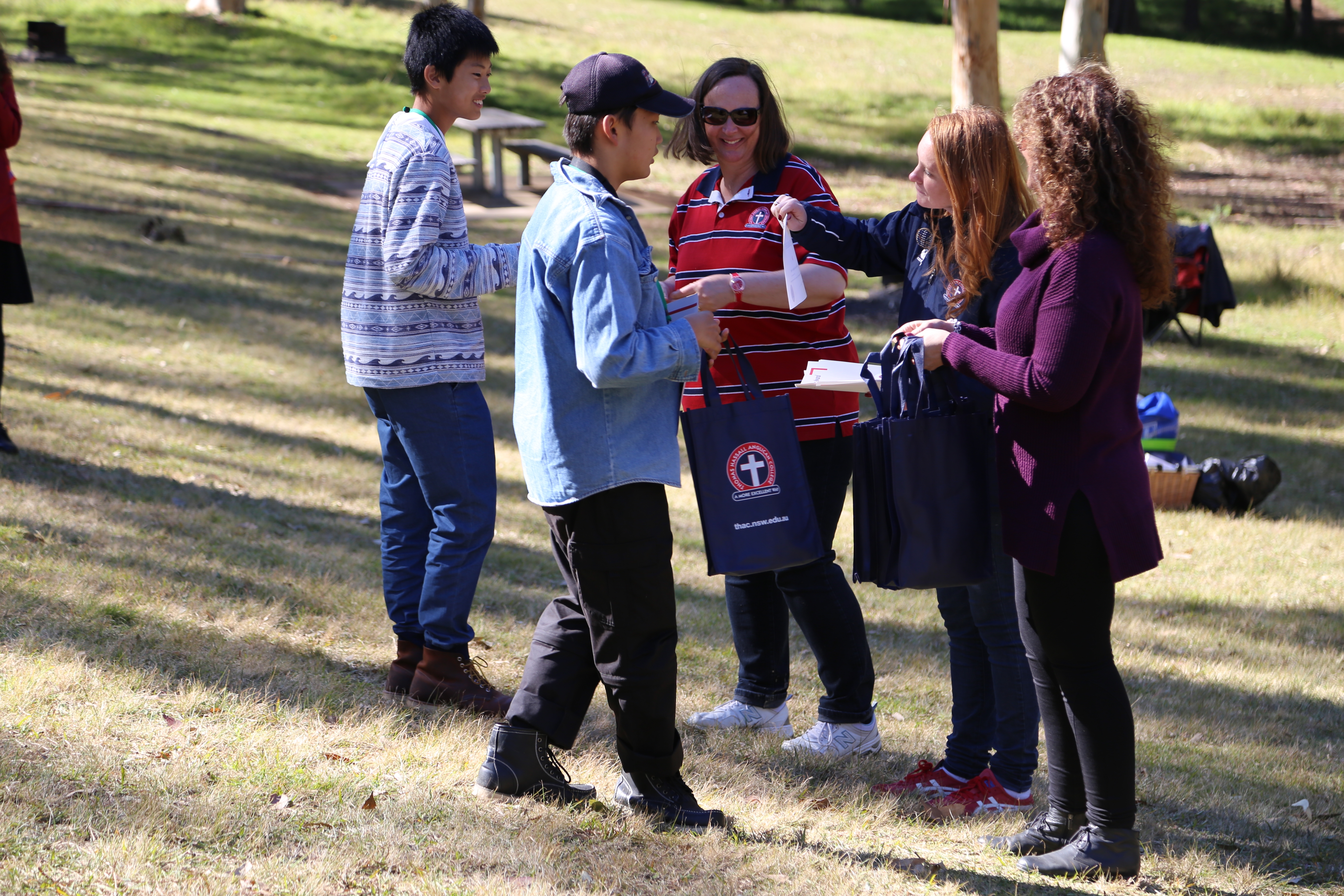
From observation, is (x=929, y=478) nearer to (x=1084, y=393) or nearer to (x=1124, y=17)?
(x=1084, y=393)

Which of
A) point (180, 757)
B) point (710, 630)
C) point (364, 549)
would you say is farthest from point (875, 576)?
point (364, 549)

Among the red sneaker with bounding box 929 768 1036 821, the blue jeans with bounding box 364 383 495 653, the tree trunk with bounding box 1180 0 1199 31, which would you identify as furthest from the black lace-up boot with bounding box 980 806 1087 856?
the tree trunk with bounding box 1180 0 1199 31

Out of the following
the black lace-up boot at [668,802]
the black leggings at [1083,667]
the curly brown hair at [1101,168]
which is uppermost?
the curly brown hair at [1101,168]

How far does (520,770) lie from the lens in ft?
11.1

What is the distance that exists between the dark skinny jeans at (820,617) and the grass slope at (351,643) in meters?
0.24

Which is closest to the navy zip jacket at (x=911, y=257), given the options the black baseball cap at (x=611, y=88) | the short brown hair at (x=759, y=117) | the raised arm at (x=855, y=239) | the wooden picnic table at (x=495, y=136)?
the raised arm at (x=855, y=239)

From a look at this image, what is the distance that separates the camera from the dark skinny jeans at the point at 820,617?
4.02m

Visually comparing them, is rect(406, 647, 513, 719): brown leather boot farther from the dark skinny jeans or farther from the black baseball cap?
the black baseball cap

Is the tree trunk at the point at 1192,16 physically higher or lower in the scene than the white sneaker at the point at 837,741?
higher

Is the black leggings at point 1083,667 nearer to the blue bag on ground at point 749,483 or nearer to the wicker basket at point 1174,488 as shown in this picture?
the blue bag on ground at point 749,483

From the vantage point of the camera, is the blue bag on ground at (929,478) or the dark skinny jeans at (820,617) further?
the dark skinny jeans at (820,617)

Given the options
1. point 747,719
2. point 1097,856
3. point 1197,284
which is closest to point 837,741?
point 747,719

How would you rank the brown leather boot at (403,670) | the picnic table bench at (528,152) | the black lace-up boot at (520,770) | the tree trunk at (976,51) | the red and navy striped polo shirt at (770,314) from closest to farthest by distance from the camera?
the black lace-up boot at (520,770) → the red and navy striped polo shirt at (770,314) → the brown leather boot at (403,670) → the tree trunk at (976,51) → the picnic table bench at (528,152)

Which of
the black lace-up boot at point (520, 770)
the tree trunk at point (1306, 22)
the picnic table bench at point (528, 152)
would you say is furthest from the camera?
the tree trunk at point (1306, 22)
